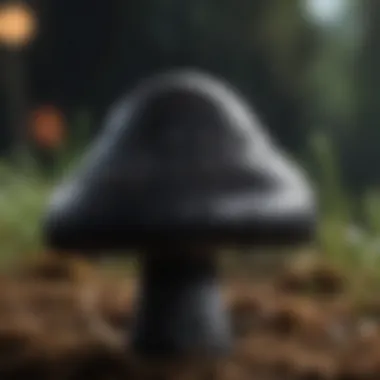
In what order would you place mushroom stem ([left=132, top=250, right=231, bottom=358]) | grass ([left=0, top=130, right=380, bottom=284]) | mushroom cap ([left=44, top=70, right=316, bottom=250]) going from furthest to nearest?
grass ([left=0, top=130, right=380, bottom=284]), mushroom stem ([left=132, top=250, right=231, bottom=358]), mushroom cap ([left=44, top=70, right=316, bottom=250])

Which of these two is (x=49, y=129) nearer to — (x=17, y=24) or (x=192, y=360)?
(x=17, y=24)

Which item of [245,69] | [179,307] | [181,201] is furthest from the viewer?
[245,69]

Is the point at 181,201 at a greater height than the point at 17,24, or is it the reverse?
the point at 17,24

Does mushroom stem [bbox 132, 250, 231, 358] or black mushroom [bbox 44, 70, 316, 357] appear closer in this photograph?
black mushroom [bbox 44, 70, 316, 357]

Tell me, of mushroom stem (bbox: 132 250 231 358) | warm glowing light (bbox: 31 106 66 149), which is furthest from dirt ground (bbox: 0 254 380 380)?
warm glowing light (bbox: 31 106 66 149)

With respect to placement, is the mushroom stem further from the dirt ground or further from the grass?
the grass

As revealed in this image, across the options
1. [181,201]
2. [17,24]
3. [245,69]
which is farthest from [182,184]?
[17,24]

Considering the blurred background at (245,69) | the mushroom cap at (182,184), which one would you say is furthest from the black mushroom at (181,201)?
the blurred background at (245,69)

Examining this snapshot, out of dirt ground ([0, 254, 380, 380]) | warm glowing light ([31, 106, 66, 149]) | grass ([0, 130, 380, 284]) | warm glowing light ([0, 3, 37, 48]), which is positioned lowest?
dirt ground ([0, 254, 380, 380])
